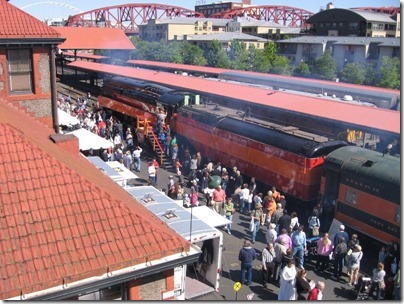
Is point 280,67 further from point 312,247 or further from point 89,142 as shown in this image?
point 312,247

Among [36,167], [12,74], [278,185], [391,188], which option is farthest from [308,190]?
[36,167]

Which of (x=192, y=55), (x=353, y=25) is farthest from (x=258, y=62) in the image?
(x=353, y=25)

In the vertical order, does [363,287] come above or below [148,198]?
below

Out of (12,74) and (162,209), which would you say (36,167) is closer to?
(162,209)

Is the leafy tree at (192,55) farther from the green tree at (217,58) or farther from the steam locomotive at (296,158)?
the steam locomotive at (296,158)

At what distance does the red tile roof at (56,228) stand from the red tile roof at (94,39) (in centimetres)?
5030

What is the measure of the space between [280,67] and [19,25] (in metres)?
46.8

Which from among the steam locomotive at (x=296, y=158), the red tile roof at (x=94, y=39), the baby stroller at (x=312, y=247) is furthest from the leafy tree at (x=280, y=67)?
the baby stroller at (x=312, y=247)

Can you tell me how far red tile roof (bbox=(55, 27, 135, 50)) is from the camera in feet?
179

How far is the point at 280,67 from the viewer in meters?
58.2

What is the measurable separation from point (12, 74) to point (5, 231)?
10340 mm

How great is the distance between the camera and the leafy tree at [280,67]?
57.1 m

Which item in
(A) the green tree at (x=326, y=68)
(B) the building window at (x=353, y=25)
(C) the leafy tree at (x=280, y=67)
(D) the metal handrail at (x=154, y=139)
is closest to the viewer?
(D) the metal handrail at (x=154, y=139)

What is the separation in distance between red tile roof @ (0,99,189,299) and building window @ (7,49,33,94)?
8.98 m
